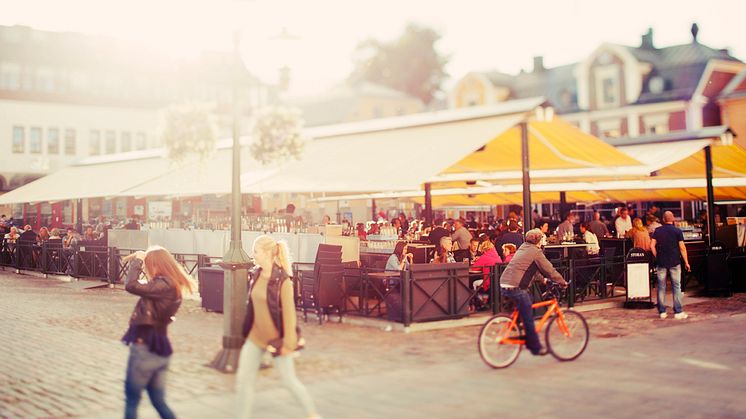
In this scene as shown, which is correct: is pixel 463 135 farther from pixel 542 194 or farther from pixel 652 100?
pixel 652 100

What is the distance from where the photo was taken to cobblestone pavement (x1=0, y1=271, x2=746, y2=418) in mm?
7465

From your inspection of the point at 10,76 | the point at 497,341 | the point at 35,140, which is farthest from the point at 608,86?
the point at 497,341

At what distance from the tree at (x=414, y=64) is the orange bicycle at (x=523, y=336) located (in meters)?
60.8

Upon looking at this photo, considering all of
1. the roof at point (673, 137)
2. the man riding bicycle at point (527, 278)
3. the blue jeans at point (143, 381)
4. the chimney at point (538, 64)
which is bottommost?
the blue jeans at point (143, 381)

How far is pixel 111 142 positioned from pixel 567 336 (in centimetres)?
4755

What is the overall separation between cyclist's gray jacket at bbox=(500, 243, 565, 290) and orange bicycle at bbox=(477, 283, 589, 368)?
Result: 12.0 inches

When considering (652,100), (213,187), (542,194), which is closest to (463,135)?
(213,187)

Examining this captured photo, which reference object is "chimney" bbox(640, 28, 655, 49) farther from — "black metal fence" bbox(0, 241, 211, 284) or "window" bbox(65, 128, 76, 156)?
"black metal fence" bbox(0, 241, 211, 284)

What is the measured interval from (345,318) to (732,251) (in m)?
9.57

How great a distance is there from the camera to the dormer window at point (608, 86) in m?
48.7

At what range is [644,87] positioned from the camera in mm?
47812

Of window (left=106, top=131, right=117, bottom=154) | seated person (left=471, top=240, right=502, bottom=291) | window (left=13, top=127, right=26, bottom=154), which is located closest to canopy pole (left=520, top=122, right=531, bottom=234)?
seated person (left=471, top=240, right=502, bottom=291)

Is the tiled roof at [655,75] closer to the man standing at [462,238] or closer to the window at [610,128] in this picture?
the window at [610,128]

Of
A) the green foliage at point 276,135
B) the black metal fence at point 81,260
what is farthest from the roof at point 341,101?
the green foliage at point 276,135
